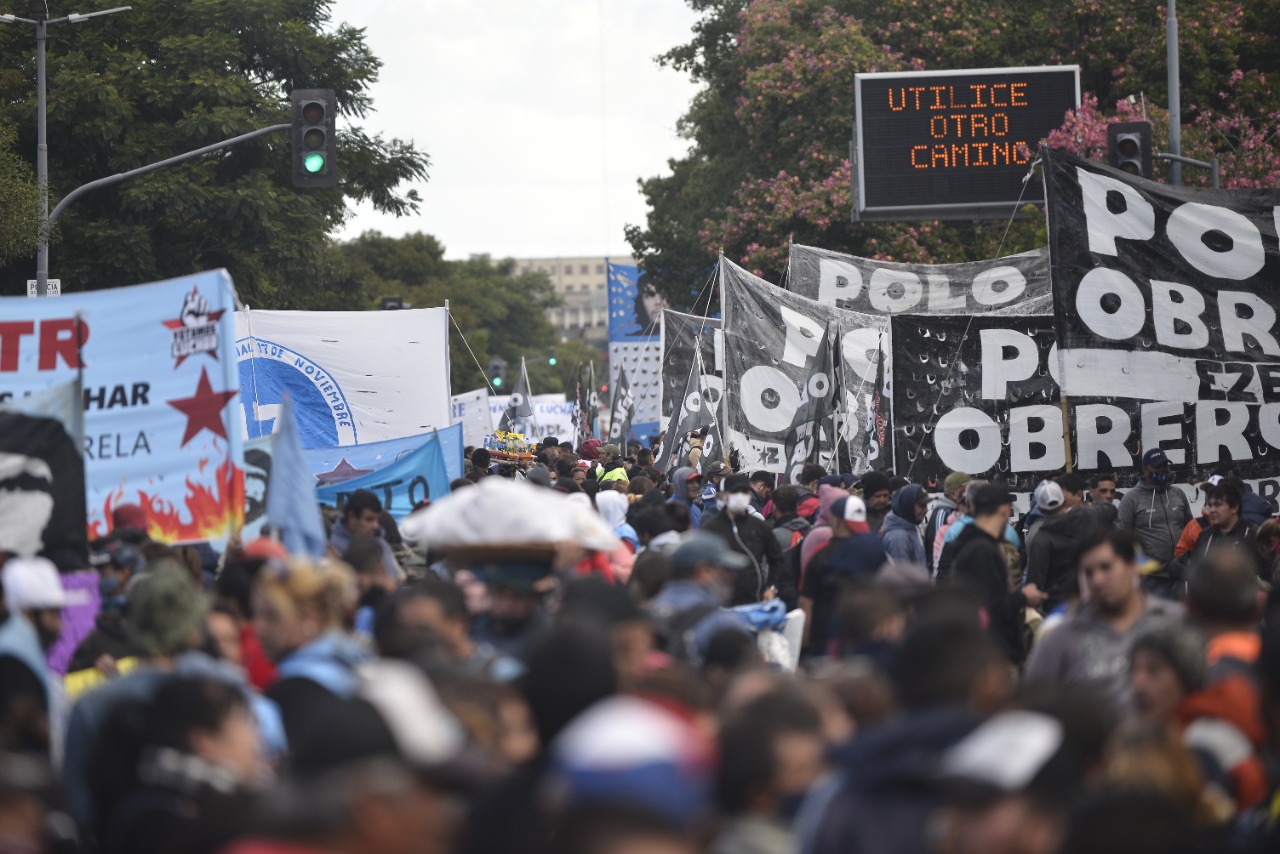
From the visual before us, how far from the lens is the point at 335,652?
5.42 m

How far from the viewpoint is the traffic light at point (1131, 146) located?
17.4m

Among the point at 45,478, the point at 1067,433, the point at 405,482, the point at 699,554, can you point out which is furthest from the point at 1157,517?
the point at 45,478

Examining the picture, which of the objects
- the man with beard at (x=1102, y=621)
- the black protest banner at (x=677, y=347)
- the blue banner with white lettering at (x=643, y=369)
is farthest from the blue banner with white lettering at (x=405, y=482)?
the blue banner with white lettering at (x=643, y=369)

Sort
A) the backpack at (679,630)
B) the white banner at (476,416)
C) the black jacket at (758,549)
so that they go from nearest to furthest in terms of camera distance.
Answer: the backpack at (679,630)
the black jacket at (758,549)
the white banner at (476,416)

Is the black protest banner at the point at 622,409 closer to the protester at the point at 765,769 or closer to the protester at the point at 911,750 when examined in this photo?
the protester at the point at 911,750

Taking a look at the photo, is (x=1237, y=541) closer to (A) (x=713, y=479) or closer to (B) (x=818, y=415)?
(B) (x=818, y=415)

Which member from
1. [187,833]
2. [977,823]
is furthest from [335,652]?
[977,823]

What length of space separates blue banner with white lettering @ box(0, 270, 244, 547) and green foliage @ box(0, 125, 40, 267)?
13414 mm

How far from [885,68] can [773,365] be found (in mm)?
18222

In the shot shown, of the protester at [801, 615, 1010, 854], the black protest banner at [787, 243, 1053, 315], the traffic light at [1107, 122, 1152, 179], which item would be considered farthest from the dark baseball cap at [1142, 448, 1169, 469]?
the protester at [801, 615, 1010, 854]

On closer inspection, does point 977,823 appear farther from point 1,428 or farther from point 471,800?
point 1,428

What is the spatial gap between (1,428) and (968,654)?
5.43 meters

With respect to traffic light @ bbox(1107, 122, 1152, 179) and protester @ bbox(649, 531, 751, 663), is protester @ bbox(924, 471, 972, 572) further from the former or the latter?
traffic light @ bbox(1107, 122, 1152, 179)

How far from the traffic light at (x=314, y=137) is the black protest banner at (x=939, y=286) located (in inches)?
231
